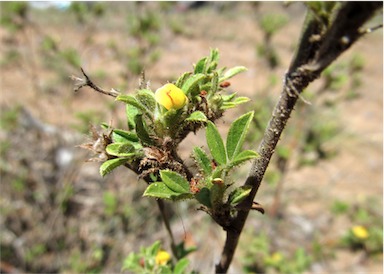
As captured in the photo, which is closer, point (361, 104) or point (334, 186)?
point (334, 186)

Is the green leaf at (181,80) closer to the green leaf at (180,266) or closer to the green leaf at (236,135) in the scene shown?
the green leaf at (236,135)

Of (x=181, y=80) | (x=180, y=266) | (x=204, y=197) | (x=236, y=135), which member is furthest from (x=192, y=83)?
(x=180, y=266)

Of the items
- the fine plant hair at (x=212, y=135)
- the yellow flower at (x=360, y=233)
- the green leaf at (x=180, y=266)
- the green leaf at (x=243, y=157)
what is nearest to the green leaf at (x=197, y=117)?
the fine plant hair at (x=212, y=135)

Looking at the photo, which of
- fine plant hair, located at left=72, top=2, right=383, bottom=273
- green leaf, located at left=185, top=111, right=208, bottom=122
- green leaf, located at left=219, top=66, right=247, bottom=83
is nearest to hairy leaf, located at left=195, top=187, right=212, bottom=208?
fine plant hair, located at left=72, top=2, right=383, bottom=273

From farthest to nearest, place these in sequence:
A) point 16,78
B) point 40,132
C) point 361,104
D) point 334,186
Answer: point 361,104, point 16,78, point 334,186, point 40,132

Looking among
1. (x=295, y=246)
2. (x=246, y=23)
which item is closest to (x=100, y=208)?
(x=295, y=246)

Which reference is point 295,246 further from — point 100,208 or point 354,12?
point 354,12

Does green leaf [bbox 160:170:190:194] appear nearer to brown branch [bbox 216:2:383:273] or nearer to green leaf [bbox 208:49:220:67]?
brown branch [bbox 216:2:383:273]
